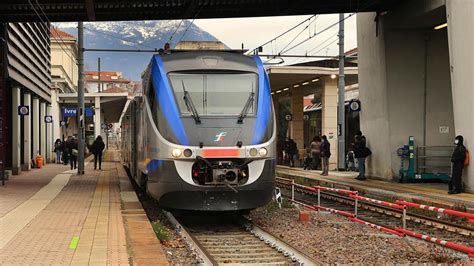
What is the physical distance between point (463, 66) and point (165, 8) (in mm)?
8807

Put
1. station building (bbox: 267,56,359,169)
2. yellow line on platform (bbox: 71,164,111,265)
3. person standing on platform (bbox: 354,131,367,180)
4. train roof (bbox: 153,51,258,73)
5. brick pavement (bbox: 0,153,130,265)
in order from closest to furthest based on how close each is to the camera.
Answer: yellow line on platform (bbox: 71,164,111,265) < brick pavement (bbox: 0,153,130,265) < train roof (bbox: 153,51,258,73) < person standing on platform (bbox: 354,131,367,180) < station building (bbox: 267,56,359,169)

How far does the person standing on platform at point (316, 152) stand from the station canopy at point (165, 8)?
24.9ft

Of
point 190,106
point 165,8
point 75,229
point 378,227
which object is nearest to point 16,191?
point 165,8

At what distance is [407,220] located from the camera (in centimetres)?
1223

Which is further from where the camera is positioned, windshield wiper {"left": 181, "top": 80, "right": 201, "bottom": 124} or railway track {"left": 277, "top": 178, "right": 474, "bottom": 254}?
railway track {"left": 277, "top": 178, "right": 474, "bottom": 254}

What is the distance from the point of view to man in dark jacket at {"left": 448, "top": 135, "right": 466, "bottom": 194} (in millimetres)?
14039

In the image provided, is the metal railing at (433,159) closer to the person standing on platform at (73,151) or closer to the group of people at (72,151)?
the group of people at (72,151)

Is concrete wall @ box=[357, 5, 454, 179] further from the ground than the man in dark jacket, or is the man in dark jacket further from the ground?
concrete wall @ box=[357, 5, 454, 179]

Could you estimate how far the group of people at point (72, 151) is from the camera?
26898 mm

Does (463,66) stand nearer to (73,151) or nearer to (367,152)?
(367,152)

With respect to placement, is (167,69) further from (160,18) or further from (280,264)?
(160,18)

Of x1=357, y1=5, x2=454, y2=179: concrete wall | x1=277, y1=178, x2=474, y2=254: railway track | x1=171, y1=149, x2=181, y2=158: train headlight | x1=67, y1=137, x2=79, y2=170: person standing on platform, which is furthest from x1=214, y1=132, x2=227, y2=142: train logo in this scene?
x1=67, y1=137, x2=79, y2=170: person standing on platform

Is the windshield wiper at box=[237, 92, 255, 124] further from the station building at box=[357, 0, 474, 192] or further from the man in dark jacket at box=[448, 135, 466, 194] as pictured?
the station building at box=[357, 0, 474, 192]

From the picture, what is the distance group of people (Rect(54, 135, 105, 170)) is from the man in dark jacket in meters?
17.0
